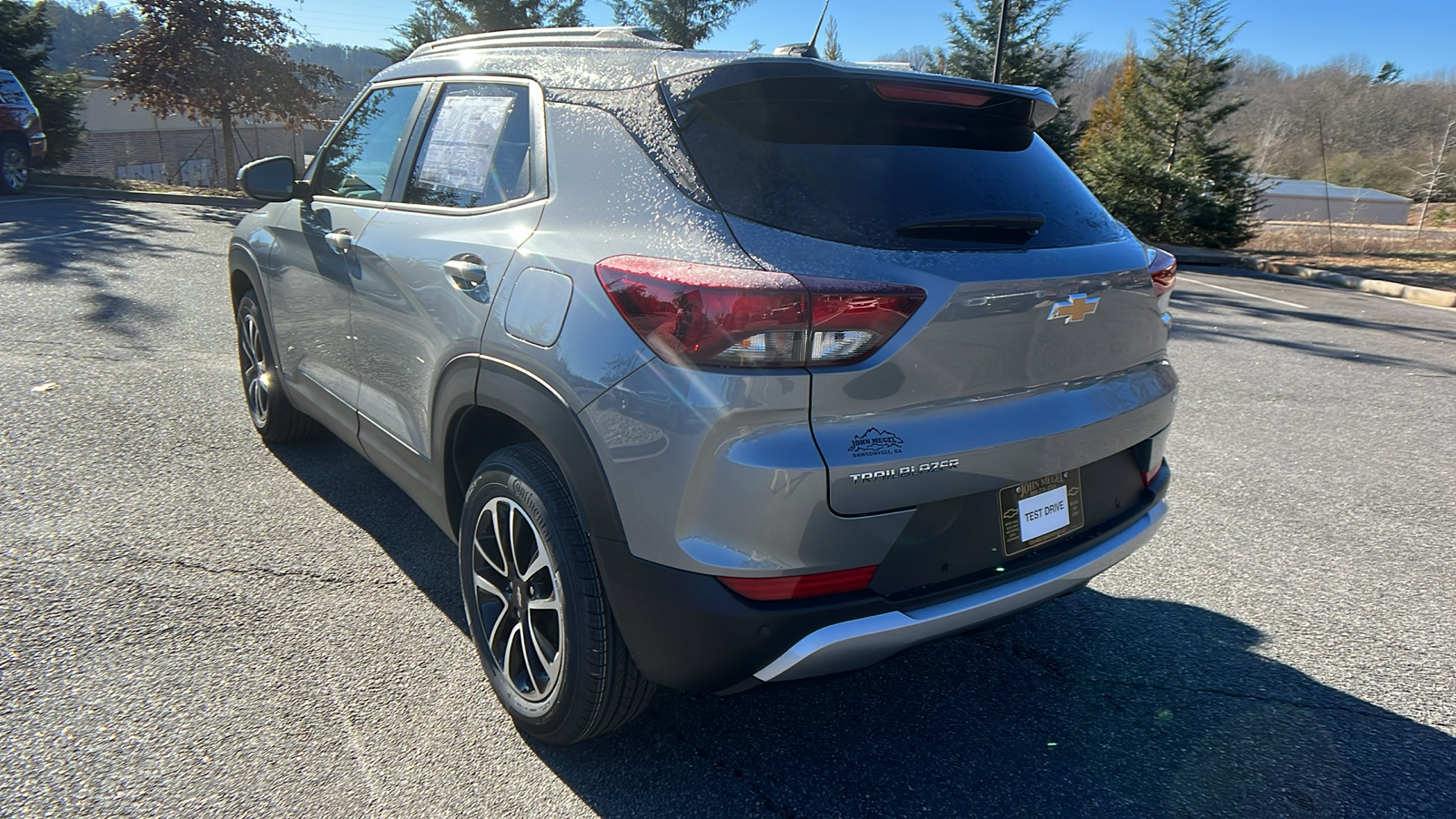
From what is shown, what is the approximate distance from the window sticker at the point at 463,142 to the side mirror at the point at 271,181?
1.04m

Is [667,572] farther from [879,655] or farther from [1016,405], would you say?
[1016,405]

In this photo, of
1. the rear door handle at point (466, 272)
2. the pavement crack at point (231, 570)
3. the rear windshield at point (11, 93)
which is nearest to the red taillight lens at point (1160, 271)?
the rear door handle at point (466, 272)

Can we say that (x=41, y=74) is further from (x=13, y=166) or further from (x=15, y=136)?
(x=13, y=166)

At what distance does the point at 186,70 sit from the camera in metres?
19.3

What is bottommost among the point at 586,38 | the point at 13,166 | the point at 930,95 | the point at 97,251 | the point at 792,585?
the point at 792,585

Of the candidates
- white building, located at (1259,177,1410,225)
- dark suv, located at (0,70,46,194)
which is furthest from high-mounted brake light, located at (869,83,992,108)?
white building, located at (1259,177,1410,225)

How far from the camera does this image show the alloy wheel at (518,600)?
2.35 meters

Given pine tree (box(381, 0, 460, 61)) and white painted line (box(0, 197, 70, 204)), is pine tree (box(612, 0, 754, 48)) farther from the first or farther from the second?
white painted line (box(0, 197, 70, 204))

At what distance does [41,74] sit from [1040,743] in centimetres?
2798

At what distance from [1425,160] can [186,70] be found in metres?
40.2

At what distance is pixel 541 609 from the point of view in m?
2.39

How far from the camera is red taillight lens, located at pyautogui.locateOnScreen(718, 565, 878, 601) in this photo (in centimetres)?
194

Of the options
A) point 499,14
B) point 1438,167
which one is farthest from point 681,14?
point 1438,167

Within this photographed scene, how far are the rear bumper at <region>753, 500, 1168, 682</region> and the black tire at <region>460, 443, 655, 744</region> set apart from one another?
0.43 m
